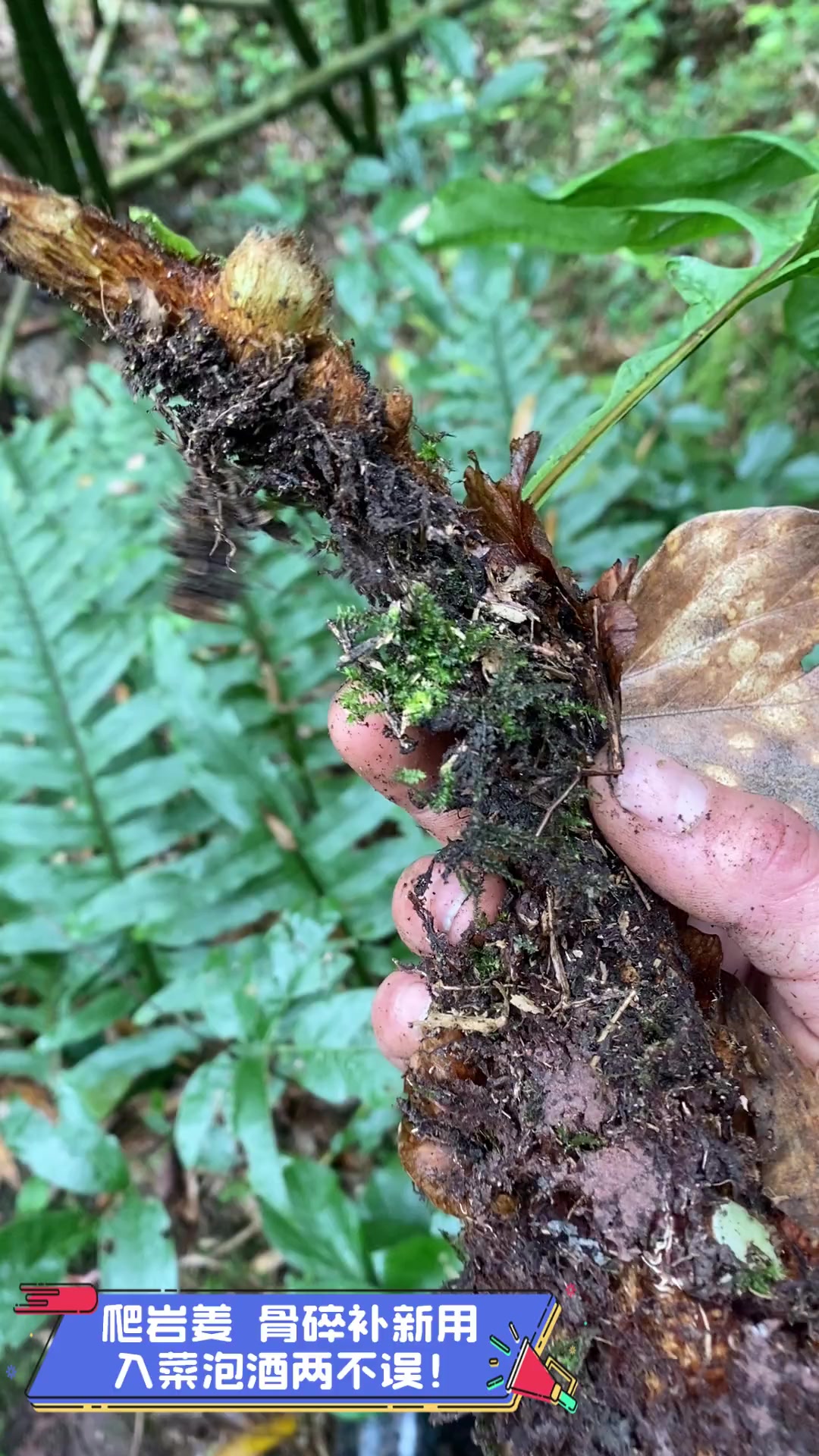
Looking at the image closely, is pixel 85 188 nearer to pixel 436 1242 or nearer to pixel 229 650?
pixel 229 650

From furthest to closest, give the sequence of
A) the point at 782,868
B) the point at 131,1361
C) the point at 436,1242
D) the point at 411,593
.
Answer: the point at 436,1242, the point at 131,1361, the point at 782,868, the point at 411,593

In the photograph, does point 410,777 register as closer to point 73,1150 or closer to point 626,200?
→ point 626,200

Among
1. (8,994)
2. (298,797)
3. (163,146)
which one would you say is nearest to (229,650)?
(298,797)

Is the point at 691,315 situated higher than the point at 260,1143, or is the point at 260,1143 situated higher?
the point at 691,315

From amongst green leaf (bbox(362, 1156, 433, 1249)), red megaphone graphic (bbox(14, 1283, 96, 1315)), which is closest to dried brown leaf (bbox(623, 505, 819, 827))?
red megaphone graphic (bbox(14, 1283, 96, 1315))

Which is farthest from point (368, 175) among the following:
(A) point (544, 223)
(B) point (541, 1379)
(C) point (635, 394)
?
→ (B) point (541, 1379)

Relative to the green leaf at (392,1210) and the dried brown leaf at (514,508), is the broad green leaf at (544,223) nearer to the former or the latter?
the dried brown leaf at (514,508)
